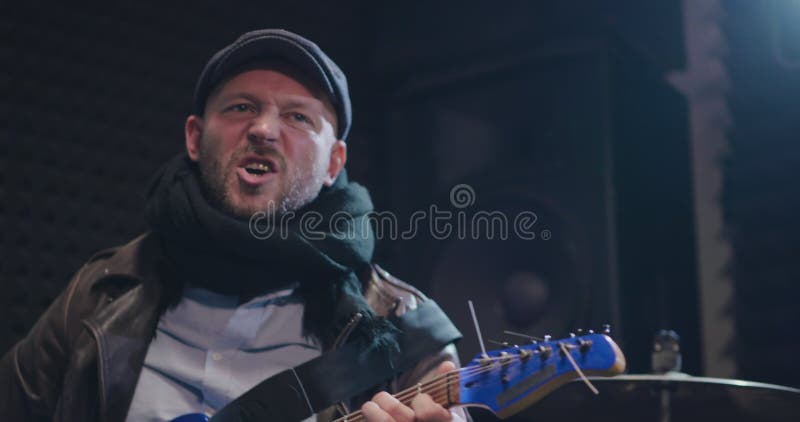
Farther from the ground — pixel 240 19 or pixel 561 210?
pixel 240 19

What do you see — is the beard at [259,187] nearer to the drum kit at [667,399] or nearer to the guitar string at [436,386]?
the guitar string at [436,386]

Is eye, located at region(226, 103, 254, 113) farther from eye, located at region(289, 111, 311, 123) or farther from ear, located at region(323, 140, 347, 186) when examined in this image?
ear, located at region(323, 140, 347, 186)

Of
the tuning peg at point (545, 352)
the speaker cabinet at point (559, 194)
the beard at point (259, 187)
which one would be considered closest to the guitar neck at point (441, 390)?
the tuning peg at point (545, 352)

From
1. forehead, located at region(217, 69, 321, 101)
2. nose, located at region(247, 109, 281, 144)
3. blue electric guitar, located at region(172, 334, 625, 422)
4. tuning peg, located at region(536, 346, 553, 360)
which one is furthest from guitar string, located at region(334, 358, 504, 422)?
forehead, located at region(217, 69, 321, 101)

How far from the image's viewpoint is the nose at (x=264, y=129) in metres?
2.08

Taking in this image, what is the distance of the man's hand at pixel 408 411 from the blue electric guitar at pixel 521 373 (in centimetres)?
3

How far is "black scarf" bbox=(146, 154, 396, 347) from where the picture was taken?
204 centimetres

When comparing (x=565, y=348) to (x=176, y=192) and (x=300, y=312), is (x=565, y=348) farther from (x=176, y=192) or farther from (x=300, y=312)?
(x=176, y=192)

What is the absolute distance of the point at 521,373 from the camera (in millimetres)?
1610

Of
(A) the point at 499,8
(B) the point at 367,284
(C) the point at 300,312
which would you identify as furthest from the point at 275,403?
(A) the point at 499,8

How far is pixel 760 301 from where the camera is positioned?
10.4 ft

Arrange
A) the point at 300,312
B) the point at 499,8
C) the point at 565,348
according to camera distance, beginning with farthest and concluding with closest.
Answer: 1. the point at 499,8
2. the point at 300,312
3. the point at 565,348

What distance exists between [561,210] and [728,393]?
0.93 metres

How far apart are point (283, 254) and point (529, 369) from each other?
0.67 m
